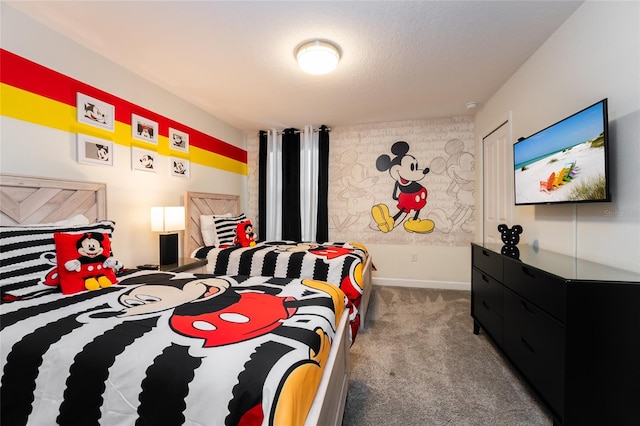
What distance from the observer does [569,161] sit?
1.68m

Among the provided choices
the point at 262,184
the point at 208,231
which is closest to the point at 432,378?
the point at 208,231

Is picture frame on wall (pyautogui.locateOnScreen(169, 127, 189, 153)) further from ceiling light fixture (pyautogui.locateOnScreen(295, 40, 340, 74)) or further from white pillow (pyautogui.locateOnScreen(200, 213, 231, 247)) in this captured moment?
ceiling light fixture (pyautogui.locateOnScreen(295, 40, 340, 74))

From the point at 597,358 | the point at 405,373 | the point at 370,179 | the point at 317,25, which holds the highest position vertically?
the point at 317,25

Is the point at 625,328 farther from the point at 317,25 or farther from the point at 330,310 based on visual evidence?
the point at 317,25

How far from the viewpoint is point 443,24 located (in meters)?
1.91

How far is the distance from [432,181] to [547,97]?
6.02 feet

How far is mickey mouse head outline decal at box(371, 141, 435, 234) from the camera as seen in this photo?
12.9ft

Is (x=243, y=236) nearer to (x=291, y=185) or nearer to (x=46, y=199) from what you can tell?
(x=291, y=185)

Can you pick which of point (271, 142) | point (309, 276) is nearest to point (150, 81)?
point (271, 142)

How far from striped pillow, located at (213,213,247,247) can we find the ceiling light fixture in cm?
208

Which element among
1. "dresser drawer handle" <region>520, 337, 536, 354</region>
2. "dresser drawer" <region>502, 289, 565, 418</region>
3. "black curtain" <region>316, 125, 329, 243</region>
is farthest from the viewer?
"black curtain" <region>316, 125, 329, 243</region>

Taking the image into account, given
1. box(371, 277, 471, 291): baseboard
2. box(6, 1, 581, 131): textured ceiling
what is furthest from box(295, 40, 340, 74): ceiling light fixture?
box(371, 277, 471, 291): baseboard

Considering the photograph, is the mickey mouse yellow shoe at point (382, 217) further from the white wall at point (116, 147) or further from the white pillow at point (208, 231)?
the white wall at point (116, 147)

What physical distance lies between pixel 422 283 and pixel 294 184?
2446 mm
